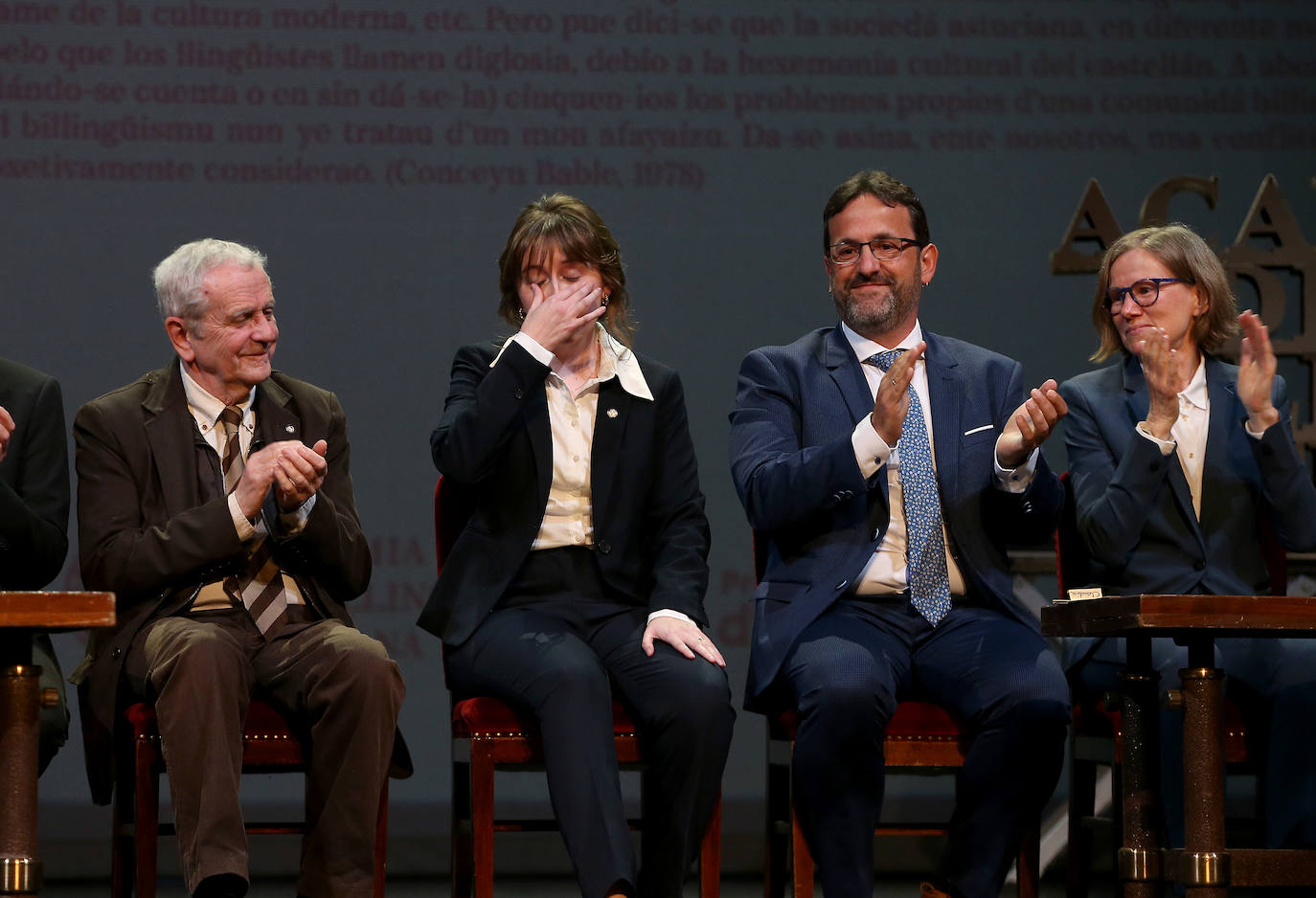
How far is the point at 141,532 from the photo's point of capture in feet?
9.29

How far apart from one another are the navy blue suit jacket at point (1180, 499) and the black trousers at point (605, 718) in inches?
33.7

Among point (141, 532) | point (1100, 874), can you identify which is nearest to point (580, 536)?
point (141, 532)

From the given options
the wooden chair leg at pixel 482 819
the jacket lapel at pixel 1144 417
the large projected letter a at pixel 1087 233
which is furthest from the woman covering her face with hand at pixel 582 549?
the large projected letter a at pixel 1087 233

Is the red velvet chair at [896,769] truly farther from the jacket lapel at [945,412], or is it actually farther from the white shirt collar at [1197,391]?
the white shirt collar at [1197,391]

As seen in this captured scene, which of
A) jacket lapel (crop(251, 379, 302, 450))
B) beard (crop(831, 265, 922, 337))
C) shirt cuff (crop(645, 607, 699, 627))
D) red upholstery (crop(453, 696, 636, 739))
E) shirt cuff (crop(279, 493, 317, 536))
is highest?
beard (crop(831, 265, 922, 337))

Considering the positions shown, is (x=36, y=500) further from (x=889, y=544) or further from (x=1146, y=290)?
(x=1146, y=290)

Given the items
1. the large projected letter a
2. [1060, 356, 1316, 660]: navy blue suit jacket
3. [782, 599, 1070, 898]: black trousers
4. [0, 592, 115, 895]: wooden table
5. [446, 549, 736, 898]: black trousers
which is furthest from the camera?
the large projected letter a

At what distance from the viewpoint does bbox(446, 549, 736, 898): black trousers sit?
2551 mm

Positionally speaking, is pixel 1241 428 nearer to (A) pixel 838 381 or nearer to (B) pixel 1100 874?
(A) pixel 838 381

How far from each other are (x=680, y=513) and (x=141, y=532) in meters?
1.01

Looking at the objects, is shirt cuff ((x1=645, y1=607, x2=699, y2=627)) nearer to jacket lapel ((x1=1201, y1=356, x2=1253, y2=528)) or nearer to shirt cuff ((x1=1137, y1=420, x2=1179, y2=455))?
shirt cuff ((x1=1137, y1=420, x2=1179, y2=455))

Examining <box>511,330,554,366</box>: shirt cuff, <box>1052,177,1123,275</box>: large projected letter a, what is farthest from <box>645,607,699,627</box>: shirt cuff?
<box>1052,177,1123,275</box>: large projected letter a

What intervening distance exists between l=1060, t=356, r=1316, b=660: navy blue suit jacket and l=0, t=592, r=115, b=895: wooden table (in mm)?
1863

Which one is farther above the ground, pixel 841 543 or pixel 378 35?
pixel 378 35
